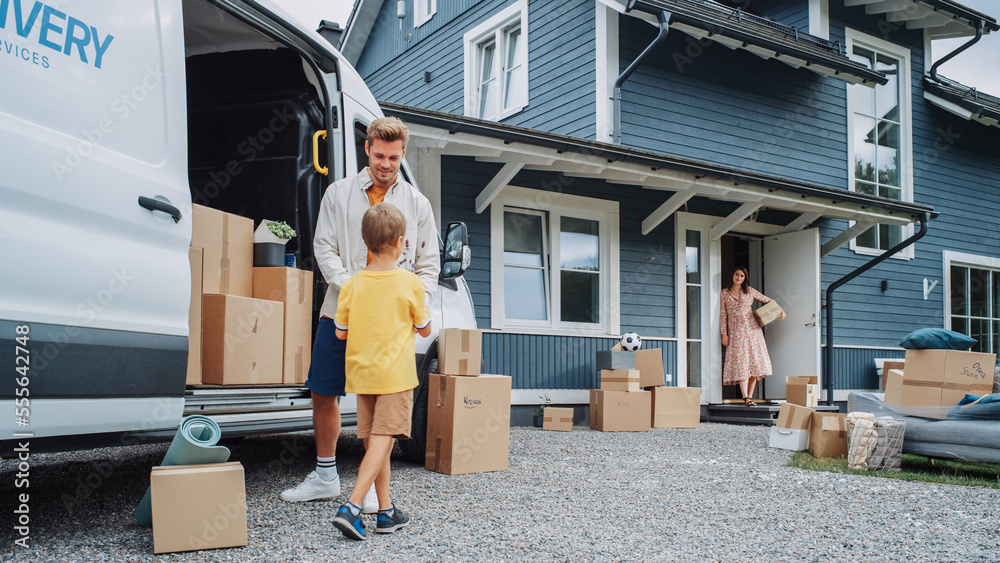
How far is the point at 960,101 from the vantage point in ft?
40.1

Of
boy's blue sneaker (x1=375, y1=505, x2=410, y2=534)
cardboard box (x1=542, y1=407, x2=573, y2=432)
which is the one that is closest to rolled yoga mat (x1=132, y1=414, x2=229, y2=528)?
boy's blue sneaker (x1=375, y1=505, x2=410, y2=534)

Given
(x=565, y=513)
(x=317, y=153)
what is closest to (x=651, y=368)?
(x=565, y=513)

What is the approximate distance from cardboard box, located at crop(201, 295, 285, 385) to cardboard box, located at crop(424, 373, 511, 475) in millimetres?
1274

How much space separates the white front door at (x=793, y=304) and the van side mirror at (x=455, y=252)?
23.0 ft

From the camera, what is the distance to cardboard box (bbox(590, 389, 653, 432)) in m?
7.59

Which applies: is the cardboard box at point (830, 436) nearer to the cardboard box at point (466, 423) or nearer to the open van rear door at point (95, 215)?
the cardboard box at point (466, 423)

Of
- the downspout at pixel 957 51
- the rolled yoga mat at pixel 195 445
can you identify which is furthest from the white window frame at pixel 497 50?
the rolled yoga mat at pixel 195 445

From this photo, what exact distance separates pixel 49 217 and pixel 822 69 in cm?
1024

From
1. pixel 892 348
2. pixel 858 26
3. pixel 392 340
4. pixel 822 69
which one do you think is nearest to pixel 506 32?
pixel 822 69

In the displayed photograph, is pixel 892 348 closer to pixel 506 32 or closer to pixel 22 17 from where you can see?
pixel 506 32

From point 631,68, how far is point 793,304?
155 inches

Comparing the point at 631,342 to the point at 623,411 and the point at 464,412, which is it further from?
the point at 464,412

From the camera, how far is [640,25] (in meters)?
9.66

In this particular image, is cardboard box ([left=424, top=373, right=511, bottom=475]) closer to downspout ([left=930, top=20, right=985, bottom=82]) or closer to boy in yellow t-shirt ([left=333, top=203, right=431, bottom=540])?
boy in yellow t-shirt ([left=333, top=203, right=431, bottom=540])
